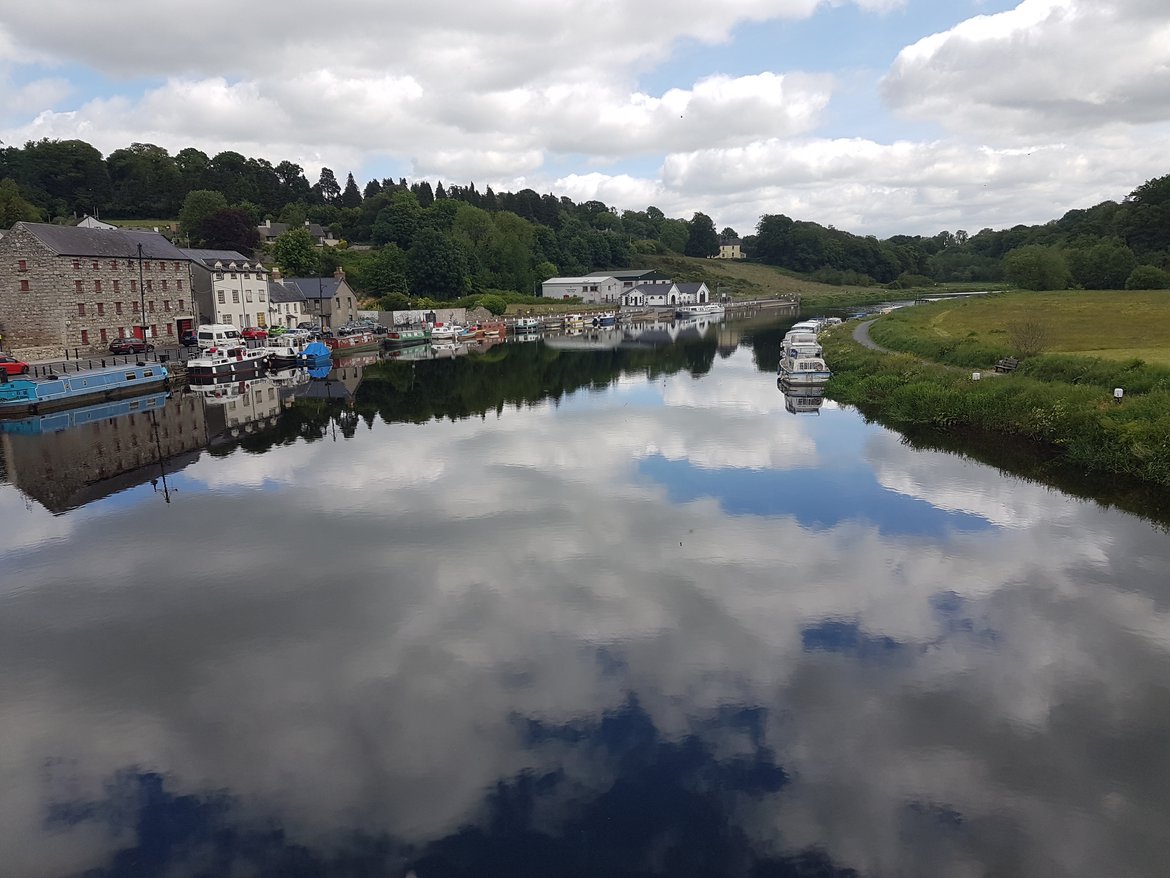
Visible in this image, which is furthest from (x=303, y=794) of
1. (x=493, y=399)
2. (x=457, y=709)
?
(x=493, y=399)

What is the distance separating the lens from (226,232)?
3410 inches

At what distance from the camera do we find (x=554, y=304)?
105 metres

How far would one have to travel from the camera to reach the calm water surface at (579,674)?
9039 mm

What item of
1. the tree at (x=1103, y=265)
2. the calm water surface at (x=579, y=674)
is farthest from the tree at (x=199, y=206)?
the tree at (x=1103, y=265)

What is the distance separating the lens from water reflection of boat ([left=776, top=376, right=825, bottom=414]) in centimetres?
3581

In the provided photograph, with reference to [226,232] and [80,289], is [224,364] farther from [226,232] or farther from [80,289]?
[226,232]

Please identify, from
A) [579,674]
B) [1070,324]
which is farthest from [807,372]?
[579,674]

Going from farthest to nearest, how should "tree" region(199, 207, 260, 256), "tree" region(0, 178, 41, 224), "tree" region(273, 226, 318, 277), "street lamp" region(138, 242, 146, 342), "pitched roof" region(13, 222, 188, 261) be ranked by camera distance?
"tree" region(199, 207, 260, 256), "tree" region(273, 226, 318, 277), "tree" region(0, 178, 41, 224), "street lamp" region(138, 242, 146, 342), "pitched roof" region(13, 222, 188, 261)

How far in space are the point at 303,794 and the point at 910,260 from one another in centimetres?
19502

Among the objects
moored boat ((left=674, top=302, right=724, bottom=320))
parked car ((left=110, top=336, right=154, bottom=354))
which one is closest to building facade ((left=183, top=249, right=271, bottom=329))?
parked car ((left=110, top=336, right=154, bottom=354))

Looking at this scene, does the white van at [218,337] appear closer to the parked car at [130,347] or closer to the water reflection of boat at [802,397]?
the parked car at [130,347]

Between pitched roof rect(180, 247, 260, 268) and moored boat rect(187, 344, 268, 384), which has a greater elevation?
pitched roof rect(180, 247, 260, 268)

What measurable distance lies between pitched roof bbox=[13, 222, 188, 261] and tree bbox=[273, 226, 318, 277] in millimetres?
28015

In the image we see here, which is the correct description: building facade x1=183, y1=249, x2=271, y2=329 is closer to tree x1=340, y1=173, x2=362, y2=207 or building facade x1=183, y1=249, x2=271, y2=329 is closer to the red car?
the red car
